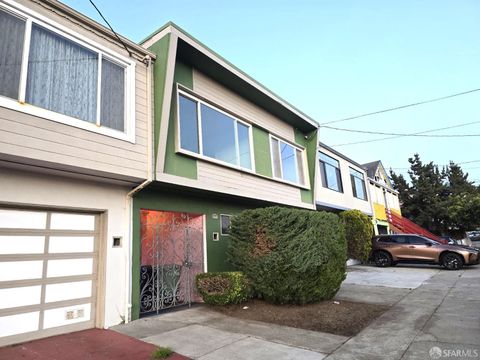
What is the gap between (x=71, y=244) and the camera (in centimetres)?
584

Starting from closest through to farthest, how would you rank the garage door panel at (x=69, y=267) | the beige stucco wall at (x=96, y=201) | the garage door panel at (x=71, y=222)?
the beige stucco wall at (x=96, y=201), the garage door panel at (x=69, y=267), the garage door panel at (x=71, y=222)

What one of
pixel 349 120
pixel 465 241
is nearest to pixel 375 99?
pixel 349 120

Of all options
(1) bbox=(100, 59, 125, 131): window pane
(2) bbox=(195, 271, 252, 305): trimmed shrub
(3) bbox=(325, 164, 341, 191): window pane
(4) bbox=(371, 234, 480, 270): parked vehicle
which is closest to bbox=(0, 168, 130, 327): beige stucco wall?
(1) bbox=(100, 59, 125, 131): window pane

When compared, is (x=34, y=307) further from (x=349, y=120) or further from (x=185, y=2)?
(x=349, y=120)

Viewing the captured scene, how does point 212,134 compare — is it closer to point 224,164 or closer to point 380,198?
point 224,164

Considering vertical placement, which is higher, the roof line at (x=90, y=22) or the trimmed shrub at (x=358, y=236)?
the roof line at (x=90, y=22)

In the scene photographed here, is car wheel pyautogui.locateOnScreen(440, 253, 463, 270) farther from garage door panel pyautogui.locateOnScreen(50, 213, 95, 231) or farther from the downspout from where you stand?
garage door panel pyautogui.locateOnScreen(50, 213, 95, 231)

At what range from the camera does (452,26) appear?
1192 cm

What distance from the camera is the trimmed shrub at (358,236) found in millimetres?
16516

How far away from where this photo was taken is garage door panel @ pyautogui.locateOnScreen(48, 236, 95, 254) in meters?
5.59

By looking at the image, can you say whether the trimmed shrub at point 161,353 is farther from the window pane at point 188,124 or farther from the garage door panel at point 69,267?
the window pane at point 188,124

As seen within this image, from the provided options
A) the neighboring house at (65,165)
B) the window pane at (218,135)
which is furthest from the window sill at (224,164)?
the neighboring house at (65,165)

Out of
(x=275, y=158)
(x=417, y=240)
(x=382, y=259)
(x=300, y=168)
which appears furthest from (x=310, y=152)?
(x=382, y=259)

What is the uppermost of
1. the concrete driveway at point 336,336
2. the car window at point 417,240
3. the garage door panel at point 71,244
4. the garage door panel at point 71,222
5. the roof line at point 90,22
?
the roof line at point 90,22
